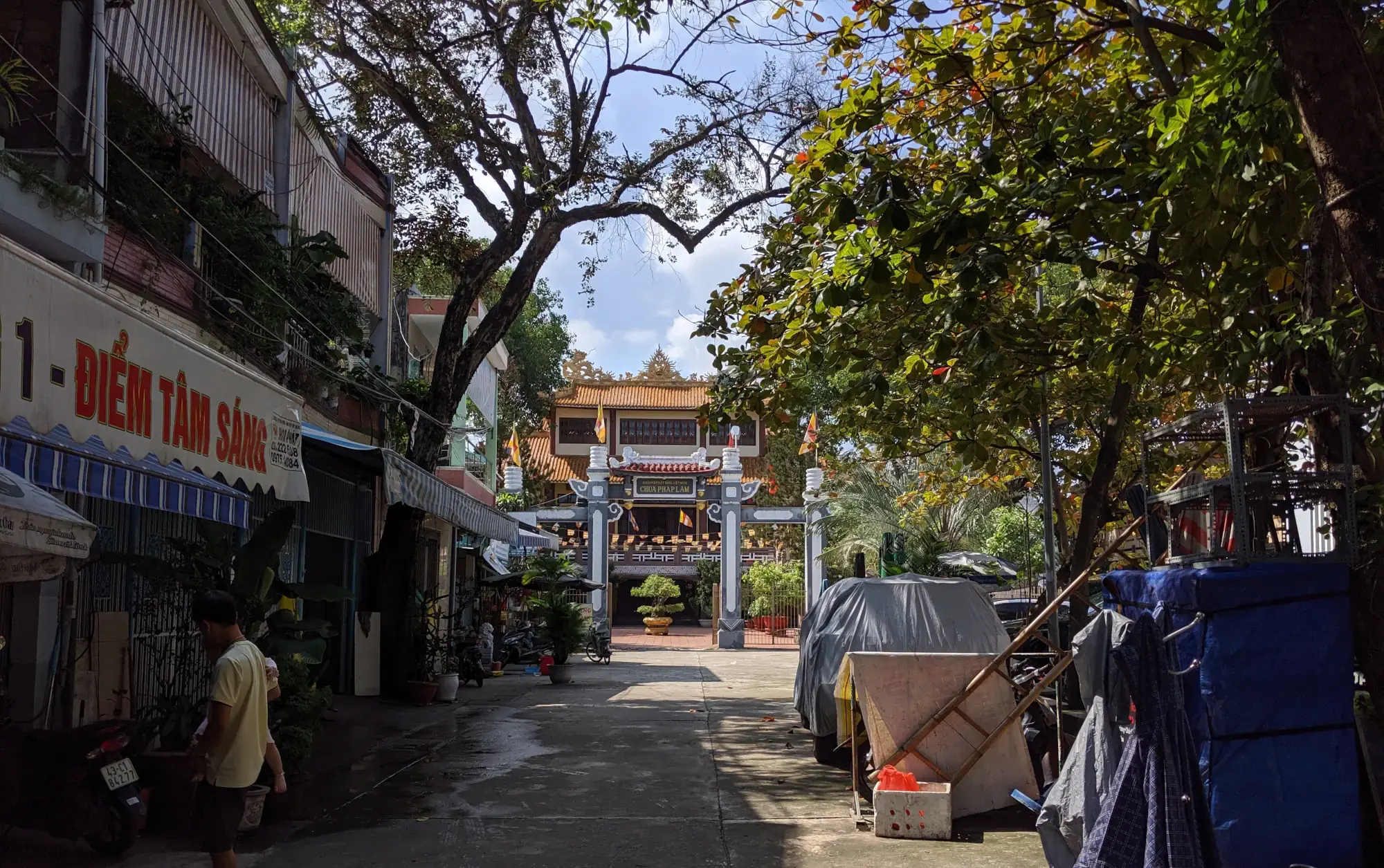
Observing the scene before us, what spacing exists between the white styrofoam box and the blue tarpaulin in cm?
249

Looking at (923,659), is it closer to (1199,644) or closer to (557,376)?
(1199,644)

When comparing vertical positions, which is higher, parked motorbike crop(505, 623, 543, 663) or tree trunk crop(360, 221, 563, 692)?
tree trunk crop(360, 221, 563, 692)

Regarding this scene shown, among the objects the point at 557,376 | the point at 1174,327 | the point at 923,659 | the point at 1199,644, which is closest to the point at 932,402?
the point at 1174,327

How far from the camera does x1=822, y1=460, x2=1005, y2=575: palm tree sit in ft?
84.5

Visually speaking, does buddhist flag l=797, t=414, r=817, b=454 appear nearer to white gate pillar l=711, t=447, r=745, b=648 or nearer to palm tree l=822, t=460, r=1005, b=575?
palm tree l=822, t=460, r=1005, b=575

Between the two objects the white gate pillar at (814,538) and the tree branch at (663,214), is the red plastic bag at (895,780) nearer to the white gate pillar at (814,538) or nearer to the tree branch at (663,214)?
the tree branch at (663,214)

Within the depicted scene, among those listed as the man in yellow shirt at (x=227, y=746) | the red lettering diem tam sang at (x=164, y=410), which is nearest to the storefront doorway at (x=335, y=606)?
the red lettering diem tam sang at (x=164, y=410)

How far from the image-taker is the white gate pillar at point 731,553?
109ft

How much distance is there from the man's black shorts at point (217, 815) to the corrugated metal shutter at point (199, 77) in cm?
579

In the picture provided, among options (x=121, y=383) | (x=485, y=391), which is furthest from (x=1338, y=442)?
(x=485, y=391)

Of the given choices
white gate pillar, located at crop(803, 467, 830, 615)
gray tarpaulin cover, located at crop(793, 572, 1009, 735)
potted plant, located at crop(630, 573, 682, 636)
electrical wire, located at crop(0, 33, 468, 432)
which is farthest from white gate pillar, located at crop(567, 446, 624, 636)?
gray tarpaulin cover, located at crop(793, 572, 1009, 735)

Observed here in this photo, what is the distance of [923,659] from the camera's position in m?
7.91

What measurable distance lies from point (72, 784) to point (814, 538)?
90.0ft

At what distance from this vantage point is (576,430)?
1831 inches
